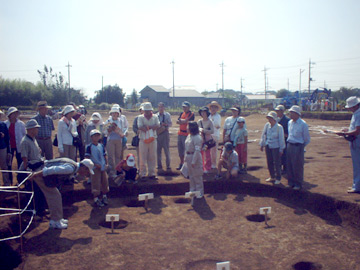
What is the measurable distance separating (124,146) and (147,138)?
0.72m

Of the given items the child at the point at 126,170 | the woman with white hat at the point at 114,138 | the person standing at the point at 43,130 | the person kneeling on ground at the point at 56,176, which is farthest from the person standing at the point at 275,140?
the person standing at the point at 43,130

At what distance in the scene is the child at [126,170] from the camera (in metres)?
7.65

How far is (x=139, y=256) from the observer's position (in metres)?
4.68

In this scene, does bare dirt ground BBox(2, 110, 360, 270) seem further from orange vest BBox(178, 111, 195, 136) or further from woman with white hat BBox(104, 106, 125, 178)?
orange vest BBox(178, 111, 195, 136)

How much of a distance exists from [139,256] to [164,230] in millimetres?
1077

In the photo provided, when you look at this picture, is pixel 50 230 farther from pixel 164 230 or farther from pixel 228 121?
pixel 228 121

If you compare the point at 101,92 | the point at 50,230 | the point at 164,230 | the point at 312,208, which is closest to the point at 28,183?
the point at 50,230

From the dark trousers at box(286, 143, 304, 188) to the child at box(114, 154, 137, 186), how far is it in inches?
143

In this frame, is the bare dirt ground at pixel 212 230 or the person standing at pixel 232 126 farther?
the person standing at pixel 232 126

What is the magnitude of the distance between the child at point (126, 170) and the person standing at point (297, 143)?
367 cm

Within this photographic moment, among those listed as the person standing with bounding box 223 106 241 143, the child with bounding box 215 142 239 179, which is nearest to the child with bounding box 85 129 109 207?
the child with bounding box 215 142 239 179

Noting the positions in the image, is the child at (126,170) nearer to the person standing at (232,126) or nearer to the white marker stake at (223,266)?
the person standing at (232,126)

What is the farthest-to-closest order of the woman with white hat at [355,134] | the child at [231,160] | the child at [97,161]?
1. the child at [231,160]
2. the child at [97,161]
3. the woman with white hat at [355,134]

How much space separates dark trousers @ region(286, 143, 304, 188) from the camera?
6988 millimetres
